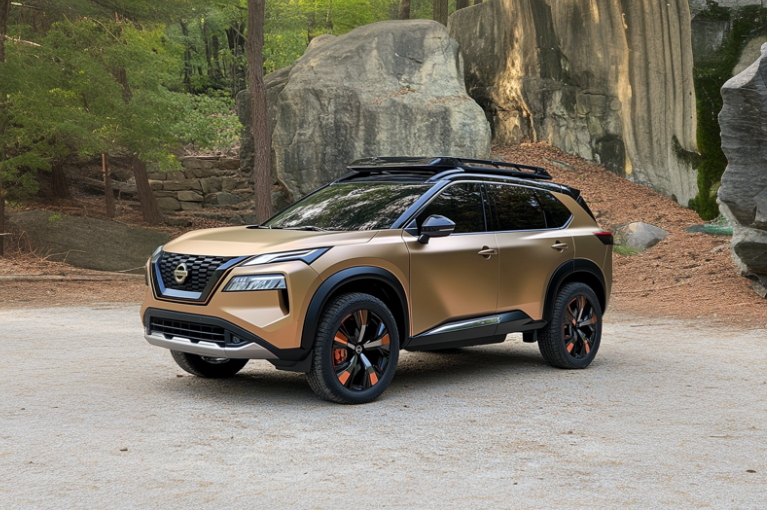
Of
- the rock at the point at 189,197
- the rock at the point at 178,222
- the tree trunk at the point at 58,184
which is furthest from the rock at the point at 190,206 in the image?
the tree trunk at the point at 58,184

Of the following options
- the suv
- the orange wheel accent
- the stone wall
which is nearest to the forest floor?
the stone wall

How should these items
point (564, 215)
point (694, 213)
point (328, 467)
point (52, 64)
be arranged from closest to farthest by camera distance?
point (328, 467)
point (564, 215)
point (52, 64)
point (694, 213)

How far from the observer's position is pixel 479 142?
2027cm

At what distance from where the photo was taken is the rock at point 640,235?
17.7 metres

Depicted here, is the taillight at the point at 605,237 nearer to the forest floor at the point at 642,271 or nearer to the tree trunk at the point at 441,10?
the forest floor at the point at 642,271

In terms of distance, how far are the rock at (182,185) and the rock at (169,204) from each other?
71cm

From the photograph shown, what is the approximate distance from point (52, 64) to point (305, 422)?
44.0 ft

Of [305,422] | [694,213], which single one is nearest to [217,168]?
[694,213]

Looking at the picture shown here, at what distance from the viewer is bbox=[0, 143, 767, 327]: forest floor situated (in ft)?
44.0

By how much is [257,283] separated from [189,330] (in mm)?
736

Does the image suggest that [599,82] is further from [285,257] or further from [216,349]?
[216,349]

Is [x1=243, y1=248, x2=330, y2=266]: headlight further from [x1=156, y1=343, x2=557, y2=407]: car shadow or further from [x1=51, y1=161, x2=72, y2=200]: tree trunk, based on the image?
[x1=51, y1=161, x2=72, y2=200]: tree trunk

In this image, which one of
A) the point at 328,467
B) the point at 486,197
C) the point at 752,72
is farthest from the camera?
the point at 752,72

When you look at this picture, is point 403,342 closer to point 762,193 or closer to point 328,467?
point 328,467
